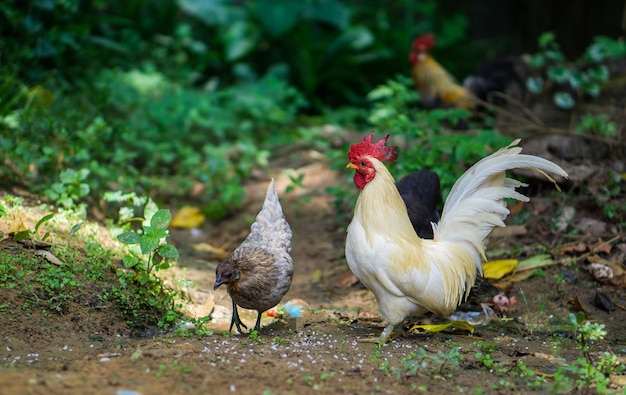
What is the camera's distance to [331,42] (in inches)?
459

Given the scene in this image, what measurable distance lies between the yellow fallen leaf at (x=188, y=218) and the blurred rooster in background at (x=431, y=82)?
13.4 ft

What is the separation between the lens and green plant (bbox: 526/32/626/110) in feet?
28.3

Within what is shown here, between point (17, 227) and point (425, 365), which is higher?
point (17, 227)

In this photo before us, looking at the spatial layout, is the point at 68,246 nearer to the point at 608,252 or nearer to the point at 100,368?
the point at 100,368

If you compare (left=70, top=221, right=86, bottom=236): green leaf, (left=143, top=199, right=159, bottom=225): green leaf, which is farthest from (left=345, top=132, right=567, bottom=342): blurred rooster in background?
(left=70, top=221, right=86, bottom=236): green leaf

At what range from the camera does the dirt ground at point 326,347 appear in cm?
342

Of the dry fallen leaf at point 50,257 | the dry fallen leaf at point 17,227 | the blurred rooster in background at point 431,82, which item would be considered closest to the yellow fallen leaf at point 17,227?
the dry fallen leaf at point 17,227

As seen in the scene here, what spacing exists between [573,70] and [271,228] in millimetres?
5868

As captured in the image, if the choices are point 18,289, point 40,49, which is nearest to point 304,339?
point 18,289

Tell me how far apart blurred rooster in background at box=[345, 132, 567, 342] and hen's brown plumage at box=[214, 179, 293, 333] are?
0.51 m

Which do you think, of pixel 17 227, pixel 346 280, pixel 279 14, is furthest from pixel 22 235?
pixel 279 14

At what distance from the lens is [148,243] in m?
4.46

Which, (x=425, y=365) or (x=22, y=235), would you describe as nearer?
(x=425, y=365)

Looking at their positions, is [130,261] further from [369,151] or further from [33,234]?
[369,151]
